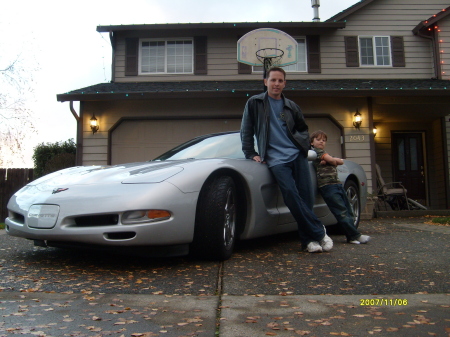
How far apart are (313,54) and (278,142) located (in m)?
8.71

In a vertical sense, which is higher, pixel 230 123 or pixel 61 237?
pixel 230 123

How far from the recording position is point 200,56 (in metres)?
11.8

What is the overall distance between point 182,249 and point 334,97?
8103 mm

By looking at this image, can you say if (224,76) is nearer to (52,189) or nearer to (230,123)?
(230,123)

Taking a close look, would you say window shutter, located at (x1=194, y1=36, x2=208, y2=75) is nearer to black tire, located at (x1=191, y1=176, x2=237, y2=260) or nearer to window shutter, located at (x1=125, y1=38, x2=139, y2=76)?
window shutter, located at (x1=125, y1=38, x2=139, y2=76)

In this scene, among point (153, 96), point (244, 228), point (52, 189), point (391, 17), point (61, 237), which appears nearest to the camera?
point (61, 237)

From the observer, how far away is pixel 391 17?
12.4 metres

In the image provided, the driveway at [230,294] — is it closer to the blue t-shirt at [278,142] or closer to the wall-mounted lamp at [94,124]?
the blue t-shirt at [278,142]

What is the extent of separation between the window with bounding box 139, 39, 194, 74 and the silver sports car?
8.51 meters

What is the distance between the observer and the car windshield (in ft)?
12.9

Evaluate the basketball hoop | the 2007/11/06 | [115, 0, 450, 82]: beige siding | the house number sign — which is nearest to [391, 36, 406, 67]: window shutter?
[115, 0, 450, 82]: beige siding

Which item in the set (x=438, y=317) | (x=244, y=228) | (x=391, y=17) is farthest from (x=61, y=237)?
(x=391, y=17)

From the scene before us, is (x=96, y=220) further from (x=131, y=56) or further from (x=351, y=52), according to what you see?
(x=351, y=52)

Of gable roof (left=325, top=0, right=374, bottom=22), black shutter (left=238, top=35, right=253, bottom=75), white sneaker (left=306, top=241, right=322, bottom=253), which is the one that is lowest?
white sneaker (left=306, top=241, right=322, bottom=253)
